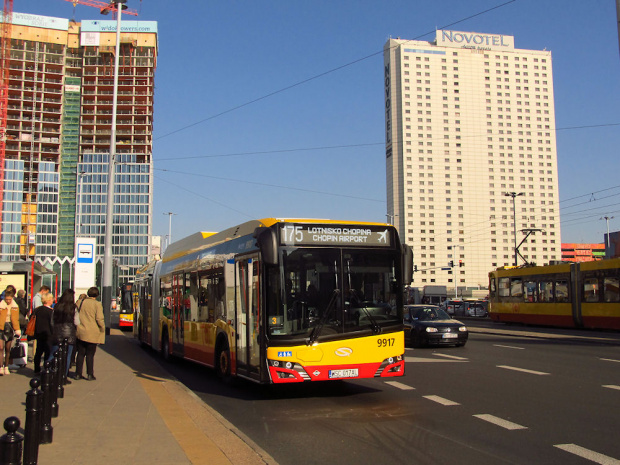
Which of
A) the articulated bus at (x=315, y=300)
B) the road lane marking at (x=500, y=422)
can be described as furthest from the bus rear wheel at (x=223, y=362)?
the road lane marking at (x=500, y=422)

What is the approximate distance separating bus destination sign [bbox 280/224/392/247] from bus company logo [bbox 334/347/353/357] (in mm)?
1664

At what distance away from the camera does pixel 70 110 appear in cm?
13675

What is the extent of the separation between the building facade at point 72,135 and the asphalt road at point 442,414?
12212cm

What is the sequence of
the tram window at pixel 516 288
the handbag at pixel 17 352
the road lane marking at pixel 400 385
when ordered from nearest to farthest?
1. the road lane marking at pixel 400 385
2. the handbag at pixel 17 352
3. the tram window at pixel 516 288

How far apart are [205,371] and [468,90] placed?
492 ft

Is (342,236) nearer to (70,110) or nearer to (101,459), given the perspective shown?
(101,459)

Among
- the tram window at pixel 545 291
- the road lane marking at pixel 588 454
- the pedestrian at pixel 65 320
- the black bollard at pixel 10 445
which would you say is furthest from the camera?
the tram window at pixel 545 291

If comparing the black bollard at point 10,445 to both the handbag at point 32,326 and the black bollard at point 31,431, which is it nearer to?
the black bollard at point 31,431

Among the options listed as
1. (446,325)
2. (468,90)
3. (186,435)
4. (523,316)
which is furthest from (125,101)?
(186,435)

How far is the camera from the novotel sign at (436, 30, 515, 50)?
15312 cm

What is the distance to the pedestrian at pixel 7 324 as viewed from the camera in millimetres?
11672

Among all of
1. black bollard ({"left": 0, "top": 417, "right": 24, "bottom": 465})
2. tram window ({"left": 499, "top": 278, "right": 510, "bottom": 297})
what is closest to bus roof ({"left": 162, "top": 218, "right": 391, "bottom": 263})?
black bollard ({"left": 0, "top": 417, "right": 24, "bottom": 465})

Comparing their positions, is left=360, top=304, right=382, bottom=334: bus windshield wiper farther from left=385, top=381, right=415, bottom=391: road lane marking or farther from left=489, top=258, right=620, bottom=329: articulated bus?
left=489, top=258, right=620, bottom=329: articulated bus

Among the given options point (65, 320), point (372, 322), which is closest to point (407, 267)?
point (372, 322)
